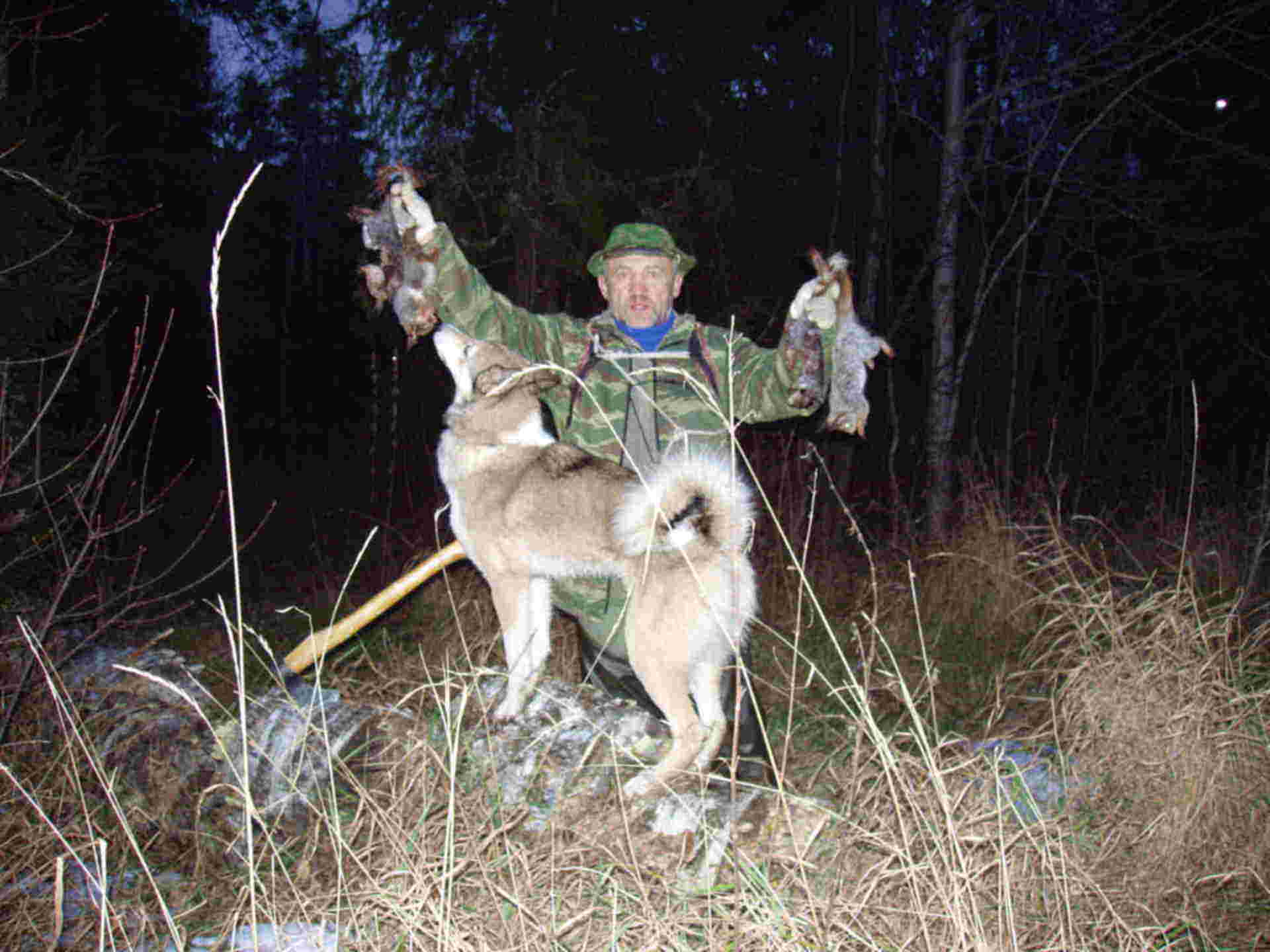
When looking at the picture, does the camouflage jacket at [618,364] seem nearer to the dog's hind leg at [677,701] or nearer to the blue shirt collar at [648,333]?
the blue shirt collar at [648,333]

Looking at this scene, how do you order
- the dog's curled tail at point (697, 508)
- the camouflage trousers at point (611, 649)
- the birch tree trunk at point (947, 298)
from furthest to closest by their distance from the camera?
1. the birch tree trunk at point (947, 298)
2. the camouflage trousers at point (611, 649)
3. the dog's curled tail at point (697, 508)

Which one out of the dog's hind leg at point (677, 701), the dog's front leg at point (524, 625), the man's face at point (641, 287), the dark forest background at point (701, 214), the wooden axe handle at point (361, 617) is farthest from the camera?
the dark forest background at point (701, 214)

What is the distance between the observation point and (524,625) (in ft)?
12.5

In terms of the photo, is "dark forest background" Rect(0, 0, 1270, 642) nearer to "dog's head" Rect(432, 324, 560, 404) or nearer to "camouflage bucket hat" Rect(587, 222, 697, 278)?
"camouflage bucket hat" Rect(587, 222, 697, 278)

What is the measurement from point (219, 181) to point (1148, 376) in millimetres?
16417

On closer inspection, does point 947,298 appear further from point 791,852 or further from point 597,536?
point 791,852

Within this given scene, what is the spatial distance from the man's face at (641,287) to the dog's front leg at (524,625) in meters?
1.51

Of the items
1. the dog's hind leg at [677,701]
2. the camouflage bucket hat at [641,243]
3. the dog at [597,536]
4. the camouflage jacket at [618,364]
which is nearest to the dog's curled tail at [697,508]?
the dog at [597,536]

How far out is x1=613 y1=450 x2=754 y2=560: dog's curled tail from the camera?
304cm

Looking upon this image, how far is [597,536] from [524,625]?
620 mm

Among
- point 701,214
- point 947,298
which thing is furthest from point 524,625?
point 947,298

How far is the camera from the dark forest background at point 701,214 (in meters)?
4.52

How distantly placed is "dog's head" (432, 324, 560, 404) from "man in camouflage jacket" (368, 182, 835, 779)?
70mm

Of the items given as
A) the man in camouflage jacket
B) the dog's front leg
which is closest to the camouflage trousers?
the man in camouflage jacket
